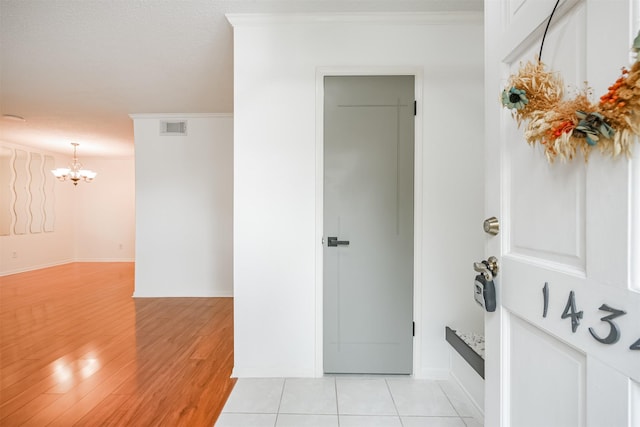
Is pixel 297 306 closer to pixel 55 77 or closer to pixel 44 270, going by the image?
pixel 55 77

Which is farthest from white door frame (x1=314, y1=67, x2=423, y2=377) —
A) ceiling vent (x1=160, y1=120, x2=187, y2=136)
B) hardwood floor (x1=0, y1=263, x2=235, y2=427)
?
ceiling vent (x1=160, y1=120, x2=187, y2=136)

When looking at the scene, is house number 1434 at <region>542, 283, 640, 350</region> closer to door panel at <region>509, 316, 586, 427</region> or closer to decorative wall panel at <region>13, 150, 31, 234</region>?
door panel at <region>509, 316, 586, 427</region>

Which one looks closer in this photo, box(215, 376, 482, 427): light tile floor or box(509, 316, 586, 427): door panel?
box(509, 316, 586, 427): door panel

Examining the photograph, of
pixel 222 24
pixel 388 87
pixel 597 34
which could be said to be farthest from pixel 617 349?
pixel 222 24

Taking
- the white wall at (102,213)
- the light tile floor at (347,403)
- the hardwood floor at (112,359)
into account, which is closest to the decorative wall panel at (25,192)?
the white wall at (102,213)

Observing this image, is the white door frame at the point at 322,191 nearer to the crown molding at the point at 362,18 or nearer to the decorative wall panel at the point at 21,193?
the crown molding at the point at 362,18

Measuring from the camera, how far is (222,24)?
2.15m

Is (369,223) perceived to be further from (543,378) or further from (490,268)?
(543,378)

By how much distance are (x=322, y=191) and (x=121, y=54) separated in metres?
2.29

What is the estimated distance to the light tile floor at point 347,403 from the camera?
1.61 m

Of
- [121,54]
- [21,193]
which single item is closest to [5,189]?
[21,193]

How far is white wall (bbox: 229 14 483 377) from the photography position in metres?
2.03

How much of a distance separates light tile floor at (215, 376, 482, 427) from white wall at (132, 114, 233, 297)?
8.17ft

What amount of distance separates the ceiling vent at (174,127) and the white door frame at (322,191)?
2891 millimetres
